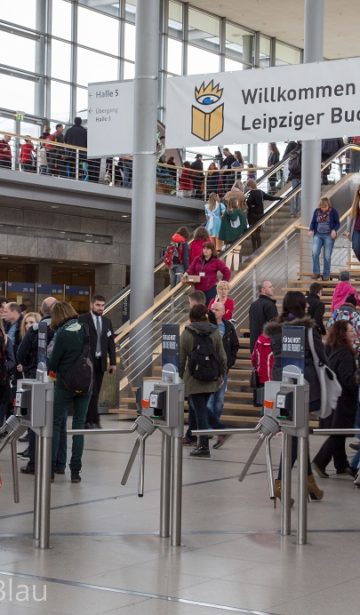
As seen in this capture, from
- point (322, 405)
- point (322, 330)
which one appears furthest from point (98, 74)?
point (322, 405)

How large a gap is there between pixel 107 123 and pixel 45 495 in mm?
9091

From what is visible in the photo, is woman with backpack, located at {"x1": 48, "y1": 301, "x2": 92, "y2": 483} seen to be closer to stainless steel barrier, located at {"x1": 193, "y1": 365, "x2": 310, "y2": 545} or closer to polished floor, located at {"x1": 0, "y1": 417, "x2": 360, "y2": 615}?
polished floor, located at {"x1": 0, "y1": 417, "x2": 360, "y2": 615}

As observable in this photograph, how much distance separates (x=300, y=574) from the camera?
6.65 m

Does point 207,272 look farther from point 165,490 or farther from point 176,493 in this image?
point 176,493

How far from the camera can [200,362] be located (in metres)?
12.1

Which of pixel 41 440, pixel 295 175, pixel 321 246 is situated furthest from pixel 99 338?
pixel 295 175

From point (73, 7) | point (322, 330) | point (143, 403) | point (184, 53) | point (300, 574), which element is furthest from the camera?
point (184, 53)

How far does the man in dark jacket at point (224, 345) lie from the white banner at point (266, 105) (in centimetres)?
210

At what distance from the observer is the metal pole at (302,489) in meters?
7.59

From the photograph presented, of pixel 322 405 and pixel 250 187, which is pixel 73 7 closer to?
pixel 250 187

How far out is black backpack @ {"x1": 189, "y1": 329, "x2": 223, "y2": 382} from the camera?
39.7ft

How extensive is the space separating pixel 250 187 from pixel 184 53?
14.9 metres

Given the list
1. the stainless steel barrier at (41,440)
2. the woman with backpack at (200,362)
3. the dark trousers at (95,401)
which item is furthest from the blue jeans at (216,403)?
the stainless steel barrier at (41,440)

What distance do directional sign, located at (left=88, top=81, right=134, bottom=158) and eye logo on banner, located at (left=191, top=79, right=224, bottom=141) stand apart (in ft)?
7.01
